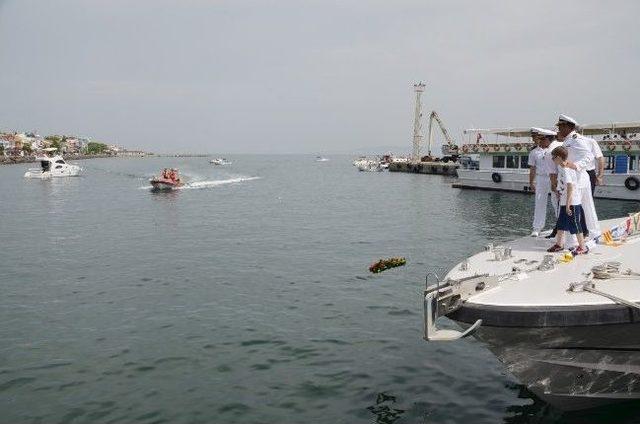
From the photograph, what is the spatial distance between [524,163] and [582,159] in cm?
4230

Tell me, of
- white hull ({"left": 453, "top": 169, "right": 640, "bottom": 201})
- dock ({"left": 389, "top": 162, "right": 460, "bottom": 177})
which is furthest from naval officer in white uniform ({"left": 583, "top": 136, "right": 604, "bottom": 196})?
dock ({"left": 389, "top": 162, "right": 460, "bottom": 177})

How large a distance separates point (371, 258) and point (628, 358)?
1285 centimetres

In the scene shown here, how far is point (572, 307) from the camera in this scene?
582 cm

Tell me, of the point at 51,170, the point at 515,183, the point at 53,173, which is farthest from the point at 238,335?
the point at 51,170

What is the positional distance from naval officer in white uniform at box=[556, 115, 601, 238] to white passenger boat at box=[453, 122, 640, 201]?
3504 centimetres

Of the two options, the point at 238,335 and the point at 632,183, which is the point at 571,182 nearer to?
the point at 238,335

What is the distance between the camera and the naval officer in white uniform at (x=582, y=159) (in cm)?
838

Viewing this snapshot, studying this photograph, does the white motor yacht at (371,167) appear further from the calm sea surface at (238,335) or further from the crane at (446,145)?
the calm sea surface at (238,335)

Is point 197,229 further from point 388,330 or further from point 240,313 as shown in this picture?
point 388,330

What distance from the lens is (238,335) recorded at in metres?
11.1

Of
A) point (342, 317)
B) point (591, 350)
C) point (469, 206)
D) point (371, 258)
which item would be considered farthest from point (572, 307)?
point (469, 206)

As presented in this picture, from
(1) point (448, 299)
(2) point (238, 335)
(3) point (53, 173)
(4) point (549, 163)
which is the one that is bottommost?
(2) point (238, 335)

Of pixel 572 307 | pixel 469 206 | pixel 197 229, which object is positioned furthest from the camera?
pixel 469 206

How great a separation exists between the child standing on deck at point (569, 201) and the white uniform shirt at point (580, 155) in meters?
0.13
